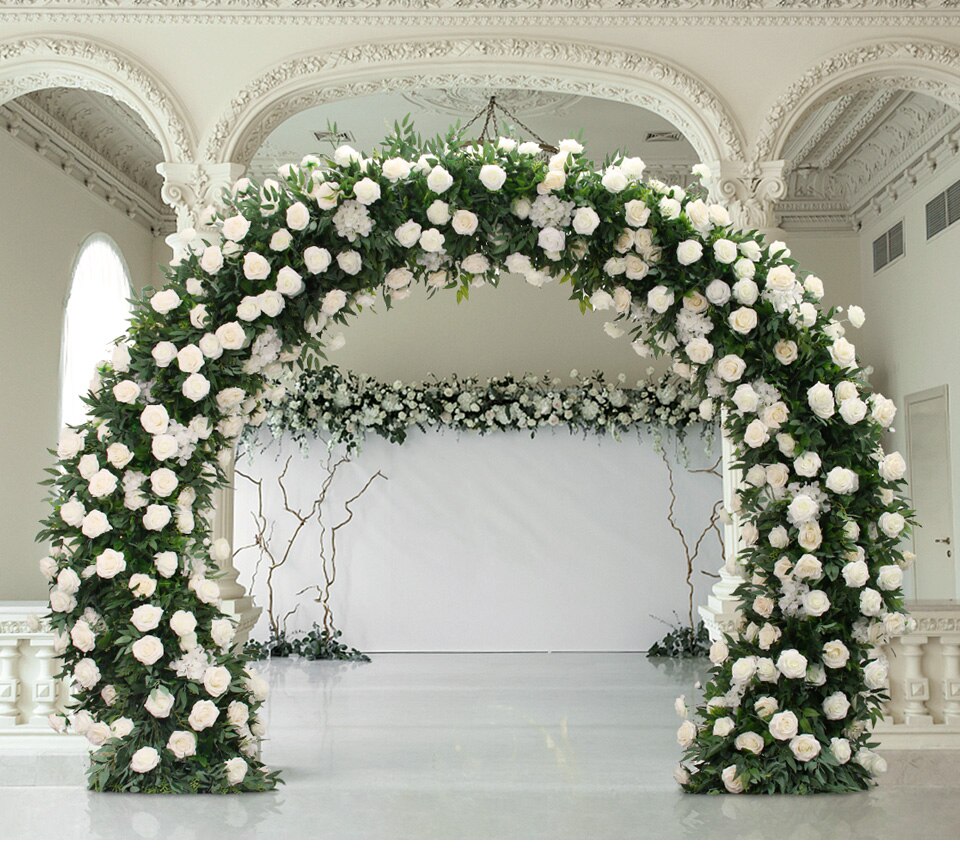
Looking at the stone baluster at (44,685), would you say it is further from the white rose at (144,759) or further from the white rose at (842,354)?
the white rose at (842,354)

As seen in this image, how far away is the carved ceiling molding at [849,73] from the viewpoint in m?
5.08

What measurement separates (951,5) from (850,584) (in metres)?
3.01

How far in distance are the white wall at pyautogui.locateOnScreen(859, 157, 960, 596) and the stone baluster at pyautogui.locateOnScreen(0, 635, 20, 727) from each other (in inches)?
246

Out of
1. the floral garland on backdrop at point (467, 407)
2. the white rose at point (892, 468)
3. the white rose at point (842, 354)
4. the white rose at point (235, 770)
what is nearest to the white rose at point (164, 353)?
the white rose at point (235, 770)

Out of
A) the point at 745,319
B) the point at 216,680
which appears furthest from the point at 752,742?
the point at 216,680

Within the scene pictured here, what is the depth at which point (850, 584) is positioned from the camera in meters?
3.92

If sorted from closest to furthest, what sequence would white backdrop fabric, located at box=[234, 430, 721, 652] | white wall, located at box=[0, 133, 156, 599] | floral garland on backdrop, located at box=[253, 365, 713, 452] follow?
white wall, located at box=[0, 133, 156, 599]
floral garland on backdrop, located at box=[253, 365, 713, 452]
white backdrop fabric, located at box=[234, 430, 721, 652]

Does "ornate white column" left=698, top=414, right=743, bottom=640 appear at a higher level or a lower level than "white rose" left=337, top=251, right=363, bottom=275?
lower

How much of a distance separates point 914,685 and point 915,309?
A: 416cm

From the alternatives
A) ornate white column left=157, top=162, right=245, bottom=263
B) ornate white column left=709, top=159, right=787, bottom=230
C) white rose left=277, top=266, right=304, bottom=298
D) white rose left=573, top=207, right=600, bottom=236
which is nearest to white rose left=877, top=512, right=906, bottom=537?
white rose left=573, top=207, right=600, bottom=236

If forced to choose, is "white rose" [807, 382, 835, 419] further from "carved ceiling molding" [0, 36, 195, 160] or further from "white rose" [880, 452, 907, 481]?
"carved ceiling molding" [0, 36, 195, 160]

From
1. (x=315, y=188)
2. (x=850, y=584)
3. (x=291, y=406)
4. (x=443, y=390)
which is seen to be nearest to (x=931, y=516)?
(x=443, y=390)

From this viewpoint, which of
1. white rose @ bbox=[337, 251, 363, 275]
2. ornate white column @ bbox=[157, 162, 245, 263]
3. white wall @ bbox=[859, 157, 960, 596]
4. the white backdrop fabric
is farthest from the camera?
the white backdrop fabric

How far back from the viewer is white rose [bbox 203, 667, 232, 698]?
3.94 metres
